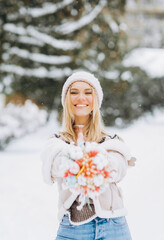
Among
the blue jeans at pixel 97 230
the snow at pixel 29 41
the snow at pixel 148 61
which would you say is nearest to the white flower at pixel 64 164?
the blue jeans at pixel 97 230

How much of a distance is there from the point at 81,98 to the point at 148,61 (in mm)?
14883

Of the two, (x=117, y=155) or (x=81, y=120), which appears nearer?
(x=117, y=155)

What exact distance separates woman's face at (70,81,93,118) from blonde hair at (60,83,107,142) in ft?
0.08

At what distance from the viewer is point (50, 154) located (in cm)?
194

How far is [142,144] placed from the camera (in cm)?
1103

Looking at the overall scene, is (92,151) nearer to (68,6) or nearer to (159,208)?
(159,208)

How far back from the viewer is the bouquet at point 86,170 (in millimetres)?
1740

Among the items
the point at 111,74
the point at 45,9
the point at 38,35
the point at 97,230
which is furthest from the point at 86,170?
the point at 111,74

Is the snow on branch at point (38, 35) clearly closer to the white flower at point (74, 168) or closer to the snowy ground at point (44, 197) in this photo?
the snowy ground at point (44, 197)

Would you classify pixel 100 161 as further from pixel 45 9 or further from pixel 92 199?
pixel 45 9

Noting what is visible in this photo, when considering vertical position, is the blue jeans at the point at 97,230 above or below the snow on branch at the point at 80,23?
below

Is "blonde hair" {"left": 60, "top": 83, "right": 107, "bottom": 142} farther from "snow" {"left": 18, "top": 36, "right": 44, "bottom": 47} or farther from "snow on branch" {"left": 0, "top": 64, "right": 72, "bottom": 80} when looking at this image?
"snow on branch" {"left": 0, "top": 64, "right": 72, "bottom": 80}

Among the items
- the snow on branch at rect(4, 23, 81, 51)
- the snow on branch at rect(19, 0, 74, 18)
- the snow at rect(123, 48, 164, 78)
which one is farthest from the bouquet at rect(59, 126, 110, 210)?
the snow at rect(123, 48, 164, 78)

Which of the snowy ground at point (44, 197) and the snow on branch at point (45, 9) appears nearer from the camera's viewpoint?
the snowy ground at point (44, 197)
